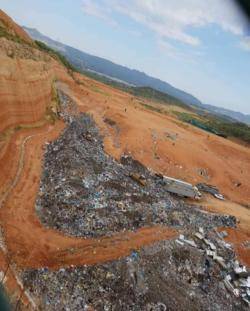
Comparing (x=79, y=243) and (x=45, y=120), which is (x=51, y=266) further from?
(x=45, y=120)

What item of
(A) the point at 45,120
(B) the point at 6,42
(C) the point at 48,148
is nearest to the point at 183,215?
(C) the point at 48,148

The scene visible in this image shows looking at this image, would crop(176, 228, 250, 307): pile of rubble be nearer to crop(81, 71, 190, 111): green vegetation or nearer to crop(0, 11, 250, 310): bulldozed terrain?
crop(0, 11, 250, 310): bulldozed terrain

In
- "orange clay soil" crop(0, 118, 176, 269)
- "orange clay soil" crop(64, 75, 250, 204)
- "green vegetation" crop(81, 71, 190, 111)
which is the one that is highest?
"orange clay soil" crop(64, 75, 250, 204)

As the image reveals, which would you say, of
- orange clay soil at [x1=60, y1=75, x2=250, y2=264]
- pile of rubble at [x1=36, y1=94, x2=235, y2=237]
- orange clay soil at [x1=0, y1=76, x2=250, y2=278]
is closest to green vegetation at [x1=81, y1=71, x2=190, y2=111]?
orange clay soil at [x1=0, y1=76, x2=250, y2=278]

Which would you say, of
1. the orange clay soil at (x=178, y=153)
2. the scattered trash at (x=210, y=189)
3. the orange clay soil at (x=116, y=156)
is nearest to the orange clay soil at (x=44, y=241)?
the orange clay soil at (x=116, y=156)

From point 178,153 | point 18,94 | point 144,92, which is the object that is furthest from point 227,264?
point 144,92

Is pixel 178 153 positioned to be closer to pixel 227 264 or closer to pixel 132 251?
pixel 227 264
